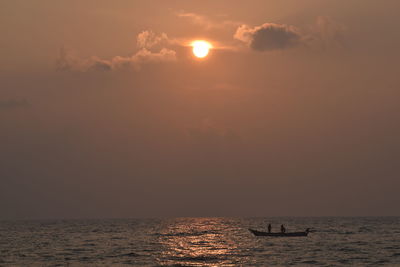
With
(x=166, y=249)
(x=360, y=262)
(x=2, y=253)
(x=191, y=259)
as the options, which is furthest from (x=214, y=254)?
(x=2, y=253)

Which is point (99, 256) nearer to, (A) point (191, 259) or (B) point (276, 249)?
(A) point (191, 259)

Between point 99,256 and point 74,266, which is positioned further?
point 99,256

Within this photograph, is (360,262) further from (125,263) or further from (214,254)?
(125,263)

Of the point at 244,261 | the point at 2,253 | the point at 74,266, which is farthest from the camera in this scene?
the point at 2,253

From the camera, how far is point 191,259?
74.0m

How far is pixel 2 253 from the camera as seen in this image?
3310 inches

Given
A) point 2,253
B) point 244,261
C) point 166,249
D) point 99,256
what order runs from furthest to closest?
point 166,249 < point 2,253 < point 99,256 < point 244,261

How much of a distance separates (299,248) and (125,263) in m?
31.6

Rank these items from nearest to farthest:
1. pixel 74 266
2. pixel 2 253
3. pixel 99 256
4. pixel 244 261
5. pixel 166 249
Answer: pixel 74 266, pixel 244 261, pixel 99 256, pixel 2 253, pixel 166 249

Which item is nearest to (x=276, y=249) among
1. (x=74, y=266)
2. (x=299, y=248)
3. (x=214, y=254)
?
(x=299, y=248)

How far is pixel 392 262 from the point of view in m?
70.1

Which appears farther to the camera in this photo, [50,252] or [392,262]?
[50,252]

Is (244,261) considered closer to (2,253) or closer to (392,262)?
(392,262)

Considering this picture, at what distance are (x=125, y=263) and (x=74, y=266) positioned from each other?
638 cm
